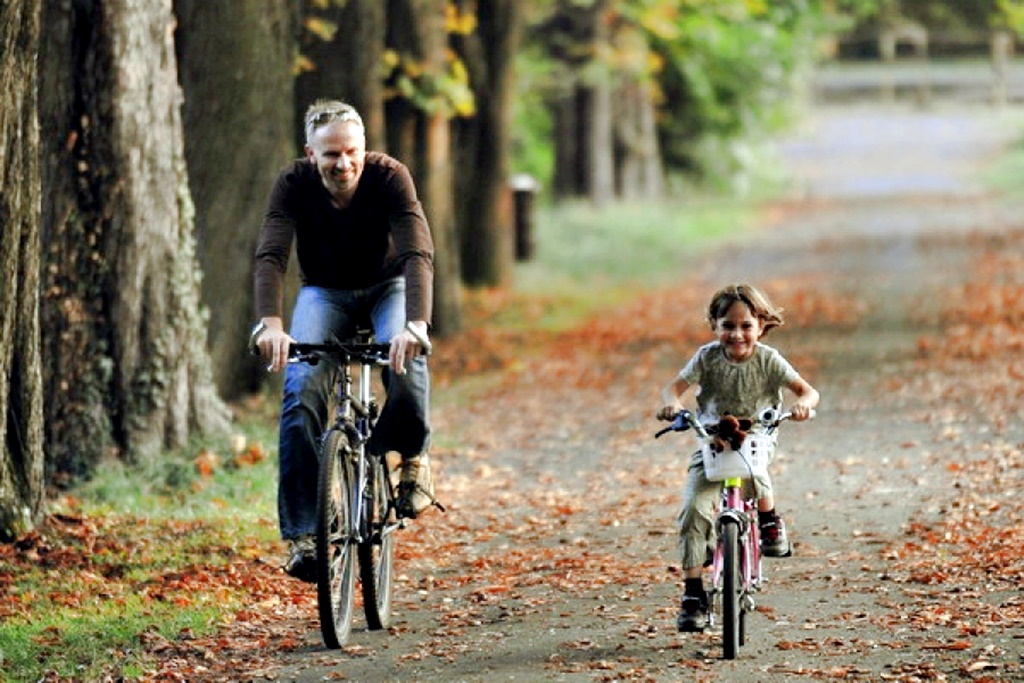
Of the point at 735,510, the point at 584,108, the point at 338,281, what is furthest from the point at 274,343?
the point at 584,108

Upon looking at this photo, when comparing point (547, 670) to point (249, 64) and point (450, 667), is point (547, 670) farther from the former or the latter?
point (249, 64)

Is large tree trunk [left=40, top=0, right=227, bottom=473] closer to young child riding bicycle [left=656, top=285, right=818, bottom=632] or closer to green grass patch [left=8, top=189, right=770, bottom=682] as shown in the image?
green grass patch [left=8, top=189, right=770, bottom=682]

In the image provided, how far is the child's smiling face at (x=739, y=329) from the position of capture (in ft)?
28.1

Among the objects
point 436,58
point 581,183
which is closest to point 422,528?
point 436,58

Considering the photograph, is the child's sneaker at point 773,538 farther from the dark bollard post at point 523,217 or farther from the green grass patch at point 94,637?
the dark bollard post at point 523,217

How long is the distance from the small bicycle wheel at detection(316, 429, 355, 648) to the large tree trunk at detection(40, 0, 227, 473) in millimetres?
4642

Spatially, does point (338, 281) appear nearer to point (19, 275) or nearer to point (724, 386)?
point (724, 386)

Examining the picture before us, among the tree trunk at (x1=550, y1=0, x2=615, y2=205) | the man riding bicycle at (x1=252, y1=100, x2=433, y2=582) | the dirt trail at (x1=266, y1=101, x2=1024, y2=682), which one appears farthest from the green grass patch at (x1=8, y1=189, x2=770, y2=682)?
the tree trunk at (x1=550, y1=0, x2=615, y2=205)

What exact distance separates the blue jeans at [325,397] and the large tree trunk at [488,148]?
584 inches

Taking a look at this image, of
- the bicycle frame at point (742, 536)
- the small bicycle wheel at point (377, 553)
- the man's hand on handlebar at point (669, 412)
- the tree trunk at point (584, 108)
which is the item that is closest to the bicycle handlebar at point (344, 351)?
the small bicycle wheel at point (377, 553)

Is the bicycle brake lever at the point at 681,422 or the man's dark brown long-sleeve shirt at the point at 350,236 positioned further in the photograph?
the man's dark brown long-sleeve shirt at the point at 350,236

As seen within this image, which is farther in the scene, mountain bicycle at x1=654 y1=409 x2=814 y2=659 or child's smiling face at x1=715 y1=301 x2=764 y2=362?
child's smiling face at x1=715 y1=301 x2=764 y2=362

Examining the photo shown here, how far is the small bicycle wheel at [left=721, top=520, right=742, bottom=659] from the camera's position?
27.2ft

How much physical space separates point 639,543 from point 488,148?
14.2 metres
